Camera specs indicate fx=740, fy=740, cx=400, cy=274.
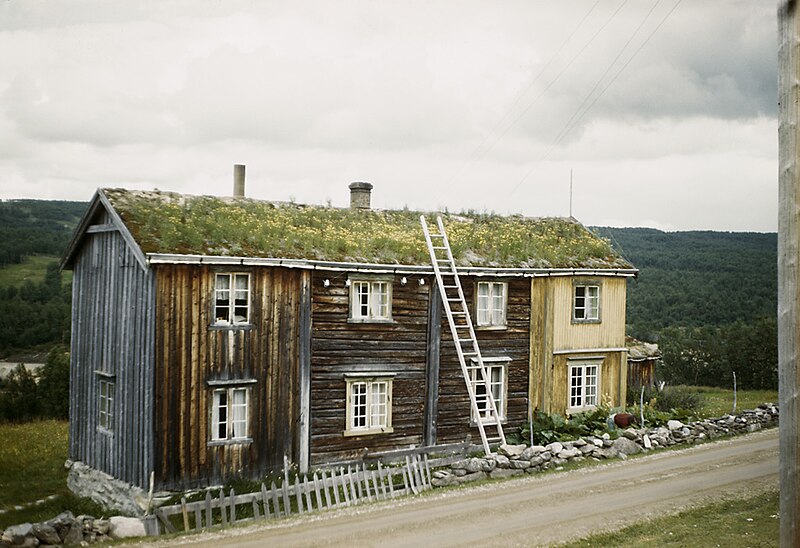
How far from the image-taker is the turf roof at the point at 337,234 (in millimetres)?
15016

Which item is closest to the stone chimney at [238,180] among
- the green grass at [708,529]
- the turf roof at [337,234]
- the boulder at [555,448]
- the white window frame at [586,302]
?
the turf roof at [337,234]

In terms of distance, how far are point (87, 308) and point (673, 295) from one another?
930 inches

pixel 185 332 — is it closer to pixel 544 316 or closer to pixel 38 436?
pixel 38 436

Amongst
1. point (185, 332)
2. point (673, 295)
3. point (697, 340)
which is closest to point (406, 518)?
point (185, 332)

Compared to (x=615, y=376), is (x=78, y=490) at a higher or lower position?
lower

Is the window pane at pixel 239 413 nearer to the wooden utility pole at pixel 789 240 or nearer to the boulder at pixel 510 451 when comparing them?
the boulder at pixel 510 451

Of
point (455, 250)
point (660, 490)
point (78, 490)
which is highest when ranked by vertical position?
point (455, 250)

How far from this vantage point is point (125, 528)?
12141mm

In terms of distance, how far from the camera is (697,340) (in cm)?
3722

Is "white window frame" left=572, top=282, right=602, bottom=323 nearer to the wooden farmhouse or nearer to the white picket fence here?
the wooden farmhouse

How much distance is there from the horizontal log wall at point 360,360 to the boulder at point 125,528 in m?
4.75

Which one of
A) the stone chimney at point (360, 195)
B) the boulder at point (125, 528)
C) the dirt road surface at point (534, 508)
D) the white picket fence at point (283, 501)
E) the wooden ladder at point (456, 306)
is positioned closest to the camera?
the dirt road surface at point (534, 508)

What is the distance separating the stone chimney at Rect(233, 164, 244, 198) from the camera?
18.7 m

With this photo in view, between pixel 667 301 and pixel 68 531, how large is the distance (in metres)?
26.9
